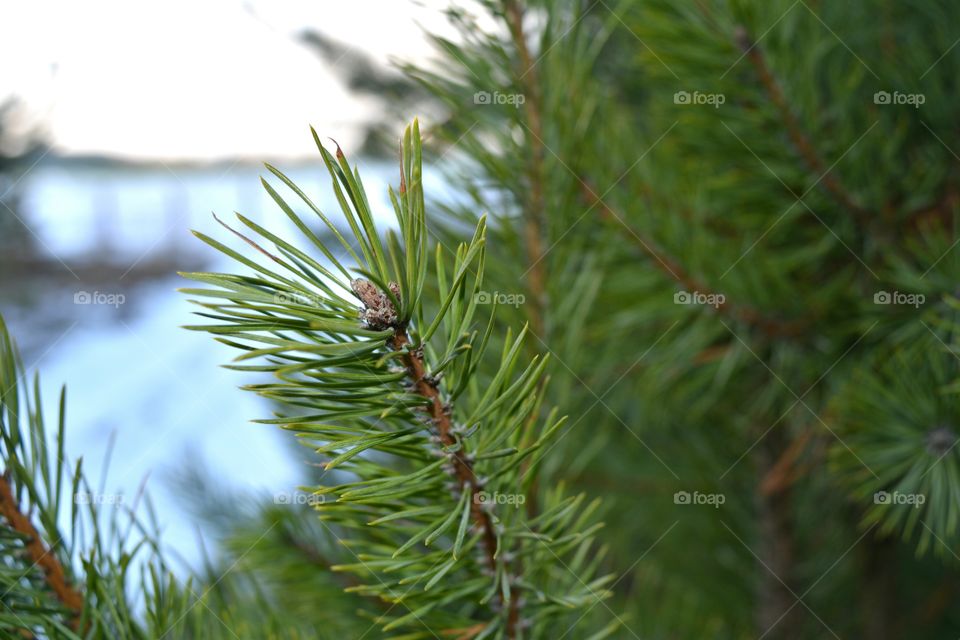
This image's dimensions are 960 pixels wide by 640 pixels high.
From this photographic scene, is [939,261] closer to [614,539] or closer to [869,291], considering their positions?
[869,291]

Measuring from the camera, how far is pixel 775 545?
0.50 metres
